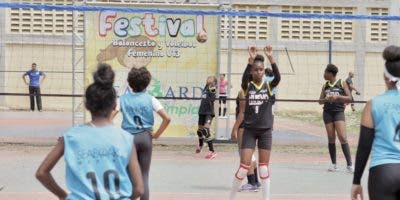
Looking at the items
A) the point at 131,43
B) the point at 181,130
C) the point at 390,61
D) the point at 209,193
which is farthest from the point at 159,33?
the point at 390,61

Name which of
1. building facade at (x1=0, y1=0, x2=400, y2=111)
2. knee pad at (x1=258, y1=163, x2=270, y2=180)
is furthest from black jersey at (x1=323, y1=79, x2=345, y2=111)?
building facade at (x1=0, y1=0, x2=400, y2=111)

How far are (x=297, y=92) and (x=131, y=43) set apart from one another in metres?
13.0

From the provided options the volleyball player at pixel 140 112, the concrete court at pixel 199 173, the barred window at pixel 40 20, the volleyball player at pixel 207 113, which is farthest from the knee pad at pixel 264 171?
the barred window at pixel 40 20

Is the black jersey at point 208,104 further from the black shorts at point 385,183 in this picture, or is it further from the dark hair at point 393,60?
the black shorts at point 385,183

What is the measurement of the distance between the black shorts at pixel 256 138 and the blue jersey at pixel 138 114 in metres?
1.42

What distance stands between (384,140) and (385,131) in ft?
0.20

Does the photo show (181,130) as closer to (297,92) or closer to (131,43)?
(131,43)

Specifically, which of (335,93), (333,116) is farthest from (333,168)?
(335,93)

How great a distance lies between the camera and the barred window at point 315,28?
28.7 meters

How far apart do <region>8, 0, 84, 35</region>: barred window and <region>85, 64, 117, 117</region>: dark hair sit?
23.6 m

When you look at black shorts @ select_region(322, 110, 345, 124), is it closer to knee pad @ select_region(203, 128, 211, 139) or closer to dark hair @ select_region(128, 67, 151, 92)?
knee pad @ select_region(203, 128, 211, 139)

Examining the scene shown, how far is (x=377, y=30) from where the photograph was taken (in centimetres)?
2928

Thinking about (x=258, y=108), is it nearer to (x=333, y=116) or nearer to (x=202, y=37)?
(x=333, y=116)

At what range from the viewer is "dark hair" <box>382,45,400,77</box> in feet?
16.9
